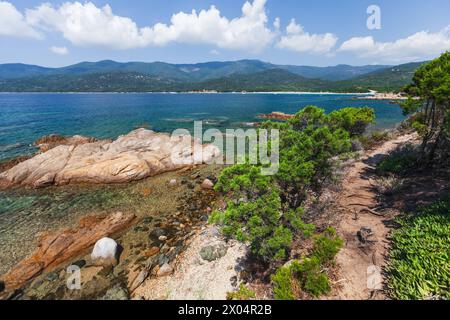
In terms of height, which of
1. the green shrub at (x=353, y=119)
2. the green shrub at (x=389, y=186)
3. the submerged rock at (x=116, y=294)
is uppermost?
the green shrub at (x=353, y=119)

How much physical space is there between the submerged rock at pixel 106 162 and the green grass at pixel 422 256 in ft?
67.1

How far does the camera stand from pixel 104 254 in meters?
10.8

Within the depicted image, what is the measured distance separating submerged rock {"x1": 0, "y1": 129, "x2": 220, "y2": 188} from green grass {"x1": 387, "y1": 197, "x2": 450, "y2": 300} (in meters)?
20.4

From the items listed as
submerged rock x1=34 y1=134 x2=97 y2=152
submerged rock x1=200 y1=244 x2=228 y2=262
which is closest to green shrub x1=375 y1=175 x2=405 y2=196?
submerged rock x1=200 y1=244 x2=228 y2=262

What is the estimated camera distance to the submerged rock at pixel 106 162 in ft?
67.0

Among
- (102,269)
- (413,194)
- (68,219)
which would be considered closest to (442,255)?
(413,194)

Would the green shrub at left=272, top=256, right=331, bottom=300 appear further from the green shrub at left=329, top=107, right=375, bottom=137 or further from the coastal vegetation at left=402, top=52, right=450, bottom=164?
the coastal vegetation at left=402, top=52, right=450, bottom=164

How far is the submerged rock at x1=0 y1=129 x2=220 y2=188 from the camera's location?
2042cm

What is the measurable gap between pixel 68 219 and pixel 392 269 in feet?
62.5

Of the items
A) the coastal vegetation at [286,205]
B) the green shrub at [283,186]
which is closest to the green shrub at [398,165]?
the green shrub at [283,186]

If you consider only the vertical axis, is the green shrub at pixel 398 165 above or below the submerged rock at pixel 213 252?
above

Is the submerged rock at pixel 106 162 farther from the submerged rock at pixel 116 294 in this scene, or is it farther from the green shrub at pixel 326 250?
the green shrub at pixel 326 250

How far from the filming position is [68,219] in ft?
48.7
